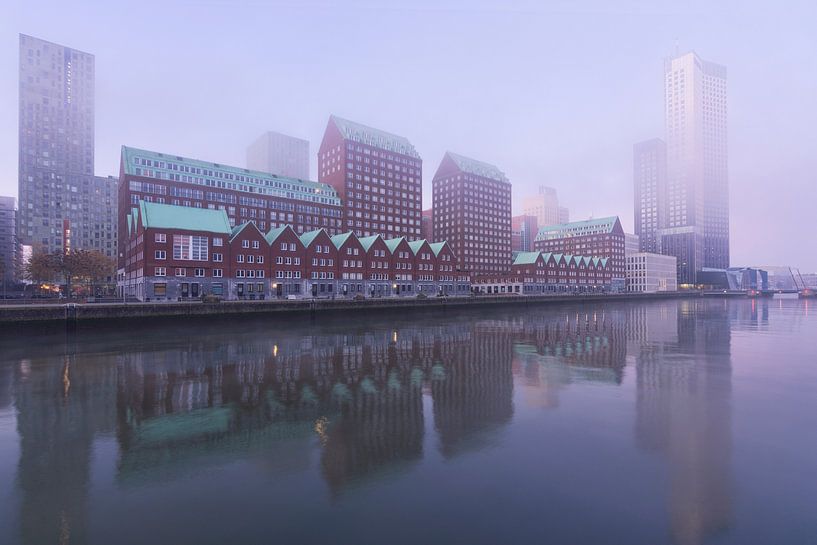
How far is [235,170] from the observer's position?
13162cm

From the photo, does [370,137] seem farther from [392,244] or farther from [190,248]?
[190,248]

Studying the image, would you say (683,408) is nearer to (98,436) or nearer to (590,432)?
(590,432)

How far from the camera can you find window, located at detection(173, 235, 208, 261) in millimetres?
79750

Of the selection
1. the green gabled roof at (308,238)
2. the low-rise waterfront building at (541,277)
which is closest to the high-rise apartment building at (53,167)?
the green gabled roof at (308,238)

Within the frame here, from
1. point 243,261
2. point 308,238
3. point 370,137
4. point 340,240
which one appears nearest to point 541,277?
point 370,137

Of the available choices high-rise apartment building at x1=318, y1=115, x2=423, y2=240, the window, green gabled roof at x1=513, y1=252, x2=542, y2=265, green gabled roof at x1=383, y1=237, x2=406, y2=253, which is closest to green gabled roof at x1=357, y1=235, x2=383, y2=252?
green gabled roof at x1=383, y1=237, x2=406, y2=253

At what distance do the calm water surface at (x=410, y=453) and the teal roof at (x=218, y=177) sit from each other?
355 feet

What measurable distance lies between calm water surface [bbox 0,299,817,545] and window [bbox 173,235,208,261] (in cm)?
5898

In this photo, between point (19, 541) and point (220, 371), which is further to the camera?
point (220, 371)

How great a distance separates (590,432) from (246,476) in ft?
36.4

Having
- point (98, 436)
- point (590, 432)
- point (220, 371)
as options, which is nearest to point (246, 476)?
→ point (98, 436)

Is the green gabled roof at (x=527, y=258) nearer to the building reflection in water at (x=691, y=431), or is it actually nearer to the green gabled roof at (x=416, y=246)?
the green gabled roof at (x=416, y=246)

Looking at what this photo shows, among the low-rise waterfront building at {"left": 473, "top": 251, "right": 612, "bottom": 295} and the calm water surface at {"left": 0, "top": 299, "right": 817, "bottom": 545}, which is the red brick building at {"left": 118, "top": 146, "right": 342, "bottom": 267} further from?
the calm water surface at {"left": 0, "top": 299, "right": 817, "bottom": 545}

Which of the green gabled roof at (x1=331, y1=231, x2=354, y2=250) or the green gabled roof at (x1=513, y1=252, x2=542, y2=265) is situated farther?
the green gabled roof at (x1=513, y1=252, x2=542, y2=265)
